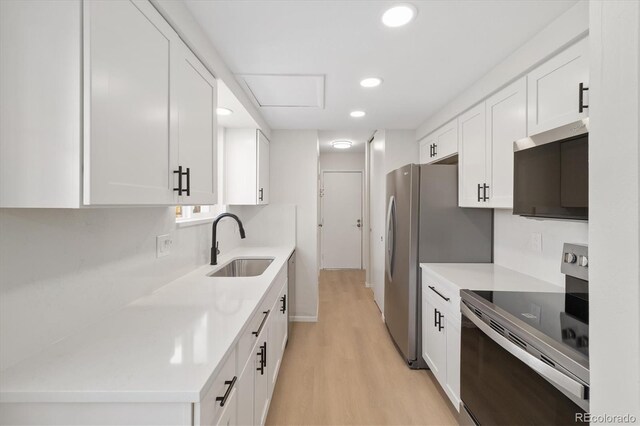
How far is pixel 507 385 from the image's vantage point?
4.43 feet

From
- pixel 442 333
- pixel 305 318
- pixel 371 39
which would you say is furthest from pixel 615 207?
pixel 305 318

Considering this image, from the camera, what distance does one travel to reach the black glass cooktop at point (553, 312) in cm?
115

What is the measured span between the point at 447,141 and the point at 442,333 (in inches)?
65.8

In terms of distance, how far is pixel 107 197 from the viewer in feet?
2.81

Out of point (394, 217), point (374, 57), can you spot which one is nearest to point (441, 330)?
point (394, 217)

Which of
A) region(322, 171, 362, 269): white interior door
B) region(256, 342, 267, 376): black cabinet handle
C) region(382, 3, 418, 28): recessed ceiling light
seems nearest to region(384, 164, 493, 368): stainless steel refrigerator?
region(382, 3, 418, 28): recessed ceiling light

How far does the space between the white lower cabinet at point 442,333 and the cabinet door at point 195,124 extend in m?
1.61

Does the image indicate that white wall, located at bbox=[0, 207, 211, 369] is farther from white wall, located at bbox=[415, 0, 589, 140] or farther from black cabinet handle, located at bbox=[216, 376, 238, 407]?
white wall, located at bbox=[415, 0, 589, 140]

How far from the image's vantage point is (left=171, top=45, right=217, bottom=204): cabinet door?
1309mm

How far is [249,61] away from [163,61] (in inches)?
32.6

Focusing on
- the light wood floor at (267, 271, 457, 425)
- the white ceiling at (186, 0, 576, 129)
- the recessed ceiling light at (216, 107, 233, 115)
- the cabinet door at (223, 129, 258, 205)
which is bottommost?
the light wood floor at (267, 271, 457, 425)

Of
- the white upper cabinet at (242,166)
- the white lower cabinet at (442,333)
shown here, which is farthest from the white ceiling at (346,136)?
the white lower cabinet at (442,333)

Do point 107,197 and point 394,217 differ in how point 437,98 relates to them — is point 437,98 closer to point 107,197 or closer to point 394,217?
point 394,217

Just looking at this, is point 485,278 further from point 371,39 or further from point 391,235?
point 371,39
